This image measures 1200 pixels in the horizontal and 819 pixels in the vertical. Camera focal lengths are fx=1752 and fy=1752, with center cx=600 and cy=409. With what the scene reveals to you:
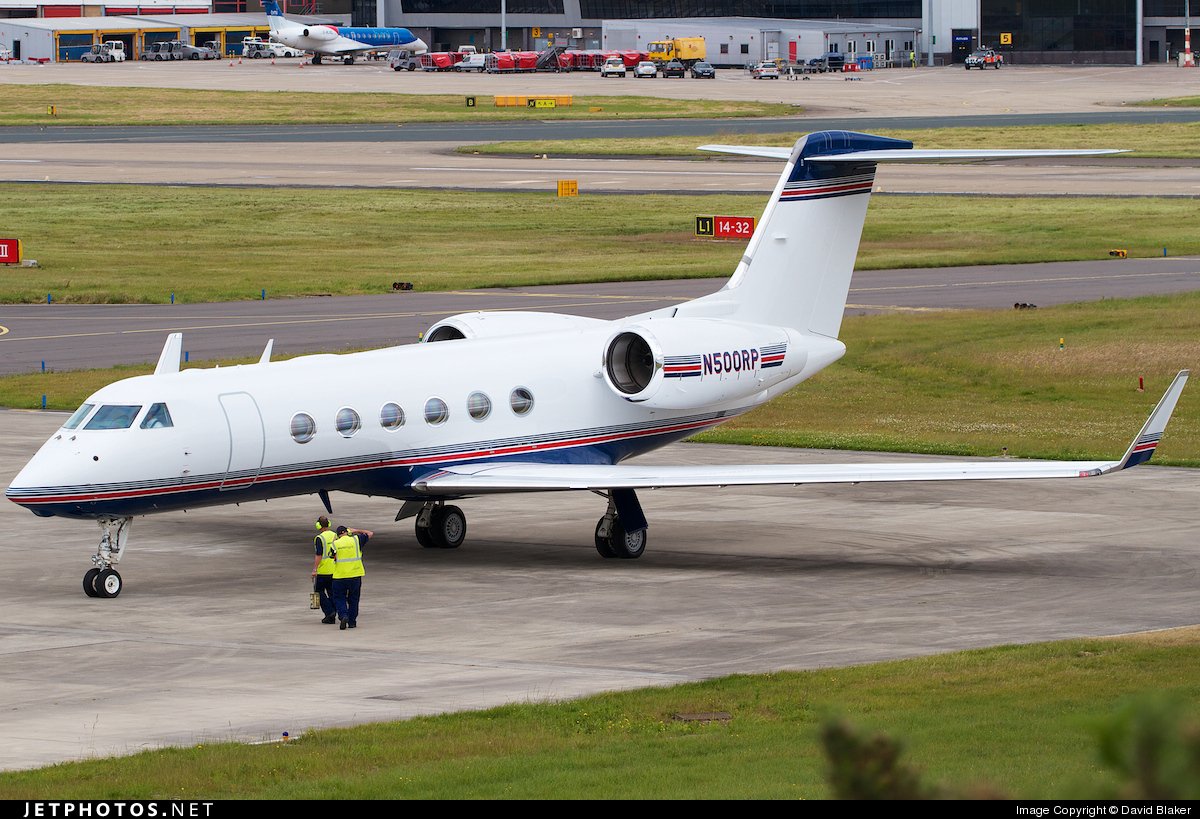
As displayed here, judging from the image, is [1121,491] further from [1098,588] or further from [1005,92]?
[1005,92]

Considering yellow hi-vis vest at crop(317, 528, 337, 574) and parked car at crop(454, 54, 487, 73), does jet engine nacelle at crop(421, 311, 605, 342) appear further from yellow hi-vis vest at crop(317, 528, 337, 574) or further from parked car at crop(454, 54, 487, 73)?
parked car at crop(454, 54, 487, 73)

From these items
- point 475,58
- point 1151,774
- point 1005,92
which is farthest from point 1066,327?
point 475,58

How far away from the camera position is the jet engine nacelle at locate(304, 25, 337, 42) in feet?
636

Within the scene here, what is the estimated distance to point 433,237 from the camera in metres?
76.6

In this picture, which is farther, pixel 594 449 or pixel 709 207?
pixel 709 207

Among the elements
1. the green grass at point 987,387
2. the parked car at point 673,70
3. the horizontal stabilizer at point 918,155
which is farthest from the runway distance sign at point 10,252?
the parked car at point 673,70

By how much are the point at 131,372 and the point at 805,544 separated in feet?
72.9

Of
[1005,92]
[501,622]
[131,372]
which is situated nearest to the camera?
[501,622]

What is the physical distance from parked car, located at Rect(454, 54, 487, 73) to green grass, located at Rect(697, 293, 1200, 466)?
5465 inches

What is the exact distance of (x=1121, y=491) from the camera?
30906mm

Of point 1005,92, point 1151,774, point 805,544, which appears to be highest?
point 1005,92

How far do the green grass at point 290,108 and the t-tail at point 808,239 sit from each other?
3934 inches

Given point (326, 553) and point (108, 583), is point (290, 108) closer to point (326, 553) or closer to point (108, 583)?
point (108, 583)

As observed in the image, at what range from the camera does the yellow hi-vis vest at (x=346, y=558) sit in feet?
69.7
